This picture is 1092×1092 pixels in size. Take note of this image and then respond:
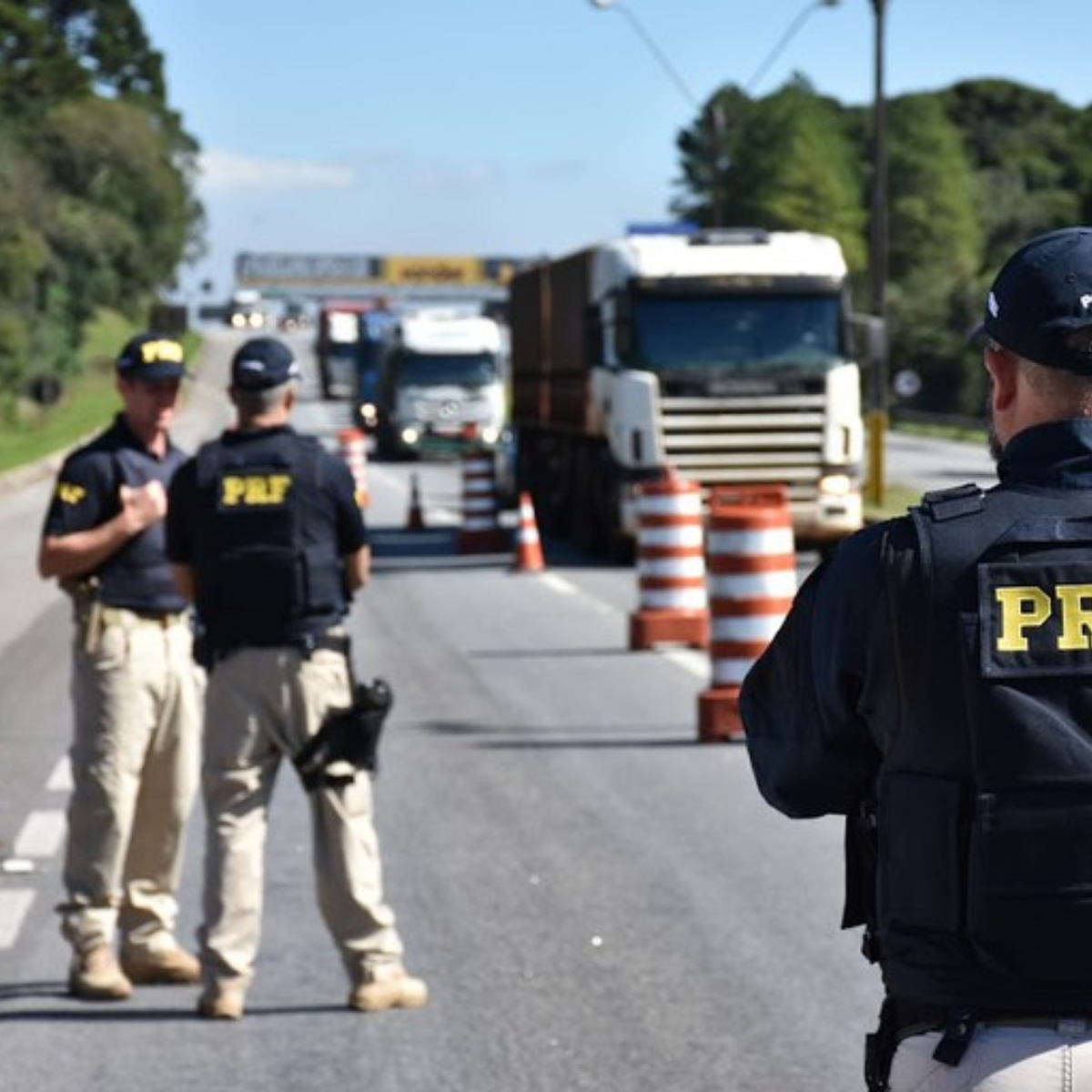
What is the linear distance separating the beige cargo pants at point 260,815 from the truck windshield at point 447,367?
51.1 meters

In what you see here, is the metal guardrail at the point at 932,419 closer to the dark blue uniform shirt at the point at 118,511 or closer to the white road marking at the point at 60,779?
the white road marking at the point at 60,779

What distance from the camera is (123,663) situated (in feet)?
30.0

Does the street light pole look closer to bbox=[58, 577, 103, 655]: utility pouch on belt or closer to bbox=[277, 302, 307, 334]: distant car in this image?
bbox=[58, 577, 103, 655]: utility pouch on belt

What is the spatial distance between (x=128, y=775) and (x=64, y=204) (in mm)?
98150

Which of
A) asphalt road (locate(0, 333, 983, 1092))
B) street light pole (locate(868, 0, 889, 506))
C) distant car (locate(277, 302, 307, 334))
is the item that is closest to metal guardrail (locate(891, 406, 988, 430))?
street light pole (locate(868, 0, 889, 506))

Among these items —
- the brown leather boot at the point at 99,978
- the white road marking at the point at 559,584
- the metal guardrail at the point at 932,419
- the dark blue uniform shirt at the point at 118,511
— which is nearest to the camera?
the brown leather boot at the point at 99,978

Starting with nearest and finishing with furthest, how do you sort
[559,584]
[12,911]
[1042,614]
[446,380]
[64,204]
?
[1042,614]
[12,911]
[559,584]
[446,380]
[64,204]

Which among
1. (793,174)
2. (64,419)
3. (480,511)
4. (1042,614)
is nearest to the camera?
(1042,614)

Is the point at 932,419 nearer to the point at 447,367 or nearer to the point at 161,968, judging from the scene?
the point at 447,367

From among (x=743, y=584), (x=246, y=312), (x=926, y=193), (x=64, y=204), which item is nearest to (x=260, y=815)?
(x=743, y=584)

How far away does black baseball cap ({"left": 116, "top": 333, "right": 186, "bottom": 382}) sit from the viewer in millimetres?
9078

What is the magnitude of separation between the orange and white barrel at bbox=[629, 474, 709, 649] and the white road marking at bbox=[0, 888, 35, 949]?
9793 mm

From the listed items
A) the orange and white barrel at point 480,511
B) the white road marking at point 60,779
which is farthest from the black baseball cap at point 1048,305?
the orange and white barrel at point 480,511

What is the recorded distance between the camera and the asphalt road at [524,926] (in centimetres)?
810
